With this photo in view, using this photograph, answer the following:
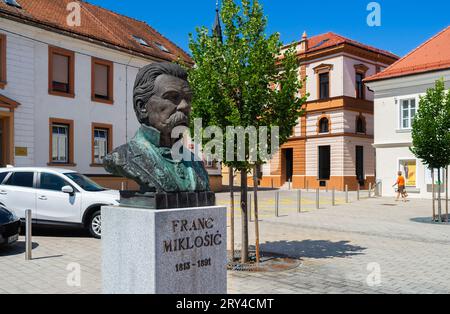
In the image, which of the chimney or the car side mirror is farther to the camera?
the chimney

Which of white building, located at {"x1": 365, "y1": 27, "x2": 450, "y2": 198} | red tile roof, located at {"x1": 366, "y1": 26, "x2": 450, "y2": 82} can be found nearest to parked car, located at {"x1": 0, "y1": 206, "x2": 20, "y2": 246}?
white building, located at {"x1": 365, "y1": 27, "x2": 450, "y2": 198}

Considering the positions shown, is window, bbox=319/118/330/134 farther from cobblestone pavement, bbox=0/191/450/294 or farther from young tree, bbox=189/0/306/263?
young tree, bbox=189/0/306/263

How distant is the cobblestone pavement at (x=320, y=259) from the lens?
694 cm

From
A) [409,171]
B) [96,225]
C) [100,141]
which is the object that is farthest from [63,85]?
[409,171]

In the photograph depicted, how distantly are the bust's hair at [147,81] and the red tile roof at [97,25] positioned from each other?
14619mm

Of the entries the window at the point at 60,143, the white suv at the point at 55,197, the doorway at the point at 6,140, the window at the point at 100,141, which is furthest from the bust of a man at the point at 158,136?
the window at the point at 100,141

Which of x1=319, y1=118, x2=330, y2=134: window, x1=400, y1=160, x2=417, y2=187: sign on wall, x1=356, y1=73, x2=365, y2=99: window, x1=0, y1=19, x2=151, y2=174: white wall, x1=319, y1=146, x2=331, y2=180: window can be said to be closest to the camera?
x1=0, y1=19, x2=151, y2=174: white wall

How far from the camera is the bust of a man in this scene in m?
5.04

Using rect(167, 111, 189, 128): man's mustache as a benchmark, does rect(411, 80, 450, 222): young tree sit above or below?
above

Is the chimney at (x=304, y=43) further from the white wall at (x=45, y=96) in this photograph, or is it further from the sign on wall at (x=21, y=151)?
the sign on wall at (x=21, y=151)

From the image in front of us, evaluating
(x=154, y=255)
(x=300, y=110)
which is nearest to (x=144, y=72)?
(x=154, y=255)

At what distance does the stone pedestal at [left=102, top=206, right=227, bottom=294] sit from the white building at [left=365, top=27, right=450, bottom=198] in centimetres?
2338

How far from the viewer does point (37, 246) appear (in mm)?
10133

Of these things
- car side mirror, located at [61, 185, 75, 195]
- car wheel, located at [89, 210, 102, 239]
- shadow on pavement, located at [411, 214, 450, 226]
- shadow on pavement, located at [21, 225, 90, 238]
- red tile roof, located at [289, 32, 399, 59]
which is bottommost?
shadow on pavement, located at [411, 214, 450, 226]
